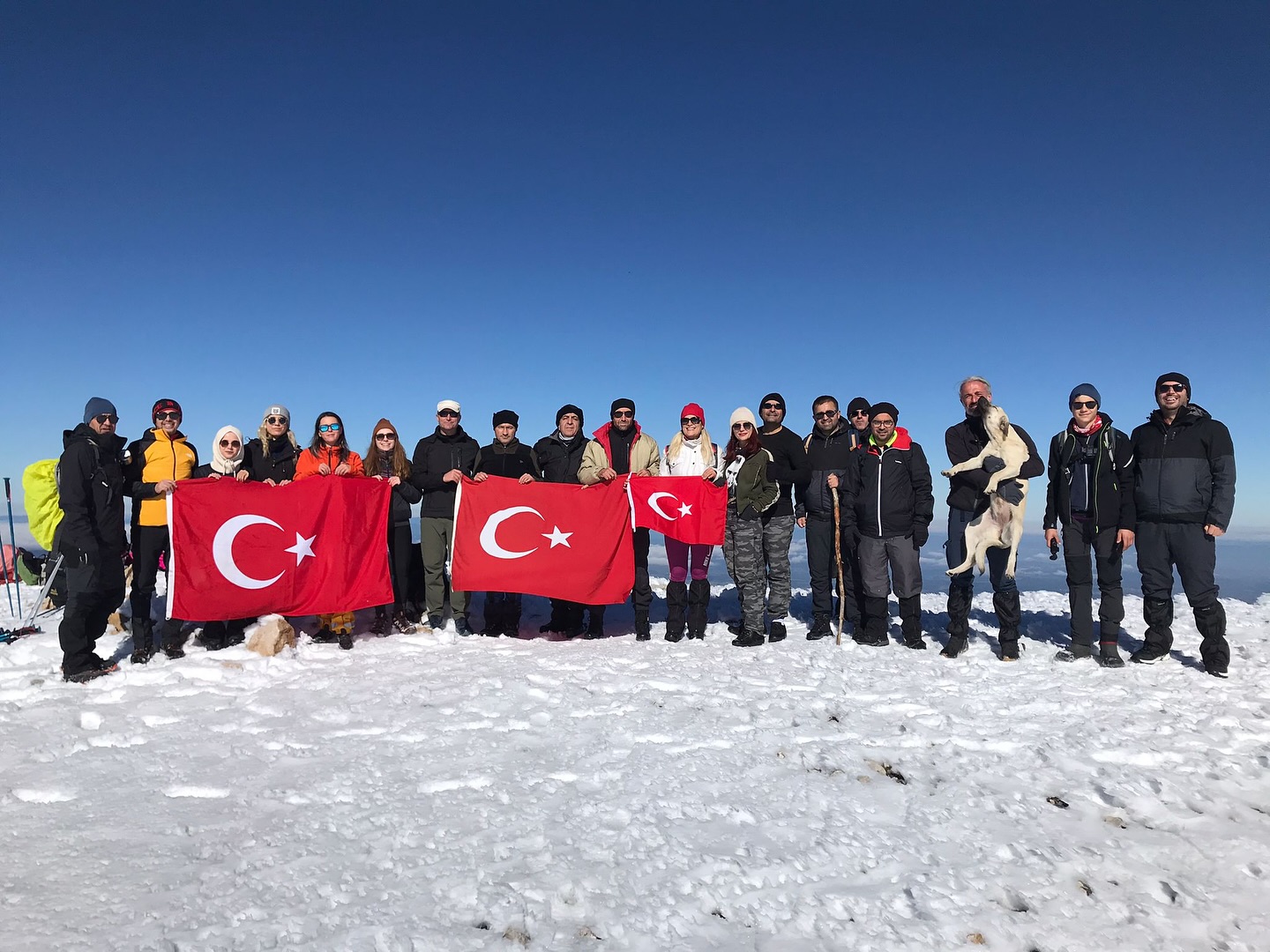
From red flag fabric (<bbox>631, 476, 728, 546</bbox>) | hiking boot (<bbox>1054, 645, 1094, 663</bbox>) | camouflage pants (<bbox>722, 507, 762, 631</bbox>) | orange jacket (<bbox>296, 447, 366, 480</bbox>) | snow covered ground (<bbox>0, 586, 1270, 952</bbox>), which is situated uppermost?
orange jacket (<bbox>296, 447, 366, 480</bbox>)

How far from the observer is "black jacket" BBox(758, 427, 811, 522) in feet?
26.0

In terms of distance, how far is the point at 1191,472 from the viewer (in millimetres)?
6504

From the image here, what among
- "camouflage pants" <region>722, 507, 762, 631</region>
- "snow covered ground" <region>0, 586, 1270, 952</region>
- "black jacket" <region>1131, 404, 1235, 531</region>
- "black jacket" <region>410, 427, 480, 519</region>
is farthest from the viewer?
"black jacket" <region>410, 427, 480, 519</region>

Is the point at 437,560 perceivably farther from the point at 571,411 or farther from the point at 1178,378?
the point at 1178,378

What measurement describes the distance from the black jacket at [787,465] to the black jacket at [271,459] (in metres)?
5.71

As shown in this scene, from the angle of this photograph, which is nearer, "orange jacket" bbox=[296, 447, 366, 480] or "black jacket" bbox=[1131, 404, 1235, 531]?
"black jacket" bbox=[1131, 404, 1235, 531]

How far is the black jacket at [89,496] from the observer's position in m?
5.96

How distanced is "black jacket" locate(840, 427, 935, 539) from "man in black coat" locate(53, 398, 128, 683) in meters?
7.97

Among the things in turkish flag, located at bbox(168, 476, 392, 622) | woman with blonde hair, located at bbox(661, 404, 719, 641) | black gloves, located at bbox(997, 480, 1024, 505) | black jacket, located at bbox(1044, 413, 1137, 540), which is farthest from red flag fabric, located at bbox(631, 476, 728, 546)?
black jacket, located at bbox(1044, 413, 1137, 540)

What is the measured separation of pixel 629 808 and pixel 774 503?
4740 mm

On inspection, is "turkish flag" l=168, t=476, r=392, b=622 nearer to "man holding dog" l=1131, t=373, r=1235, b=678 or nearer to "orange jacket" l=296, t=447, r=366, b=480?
"orange jacket" l=296, t=447, r=366, b=480

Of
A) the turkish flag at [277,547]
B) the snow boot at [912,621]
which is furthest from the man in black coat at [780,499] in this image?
the turkish flag at [277,547]

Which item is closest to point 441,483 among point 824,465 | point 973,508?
point 824,465

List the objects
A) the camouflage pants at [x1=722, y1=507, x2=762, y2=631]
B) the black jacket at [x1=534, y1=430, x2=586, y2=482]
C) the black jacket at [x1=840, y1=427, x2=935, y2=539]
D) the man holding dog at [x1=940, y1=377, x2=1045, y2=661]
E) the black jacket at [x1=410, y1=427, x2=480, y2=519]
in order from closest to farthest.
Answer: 1. the man holding dog at [x1=940, y1=377, x2=1045, y2=661]
2. the black jacket at [x1=840, y1=427, x2=935, y2=539]
3. the camouflage pants at [x1=722, y1=507, x2=762, y2=631]
4. the black jacket at [x1=410, y1=427, x2=480, y2=519]
5. the black jacket at [x1=534, y1=430, x2=586, y2=482]
